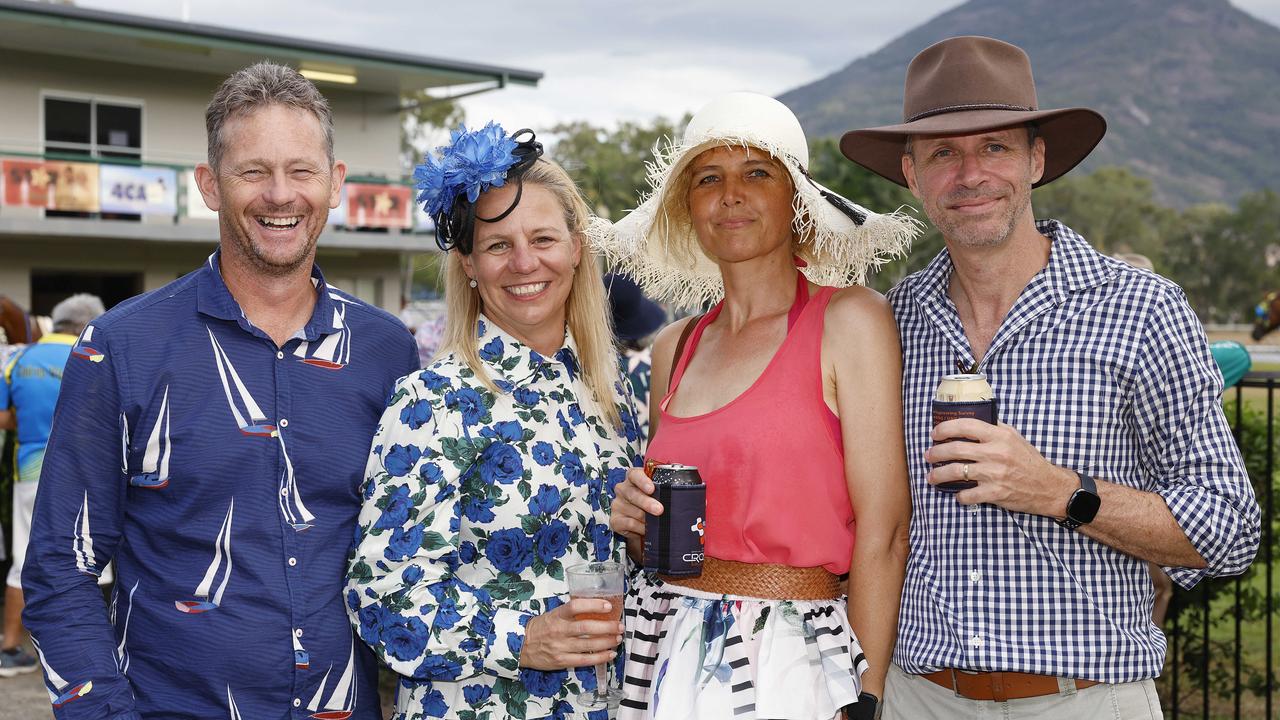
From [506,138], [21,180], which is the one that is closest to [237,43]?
[21,180]

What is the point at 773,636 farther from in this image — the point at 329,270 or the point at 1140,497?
the point at 329,270

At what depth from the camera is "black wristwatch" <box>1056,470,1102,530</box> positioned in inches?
99.5

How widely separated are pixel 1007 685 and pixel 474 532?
140cm

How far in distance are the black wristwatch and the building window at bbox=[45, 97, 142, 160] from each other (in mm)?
20614

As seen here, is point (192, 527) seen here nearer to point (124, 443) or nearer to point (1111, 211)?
point (124, 443)

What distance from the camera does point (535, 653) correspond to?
275 centimetres

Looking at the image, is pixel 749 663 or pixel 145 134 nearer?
pixel 749 663

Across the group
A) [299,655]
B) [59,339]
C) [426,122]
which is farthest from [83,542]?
[426,122]

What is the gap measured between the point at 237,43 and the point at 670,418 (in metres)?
19.1

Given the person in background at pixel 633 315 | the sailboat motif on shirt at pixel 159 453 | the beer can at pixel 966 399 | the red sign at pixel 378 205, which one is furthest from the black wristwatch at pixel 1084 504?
the red sign at pixel 378 205

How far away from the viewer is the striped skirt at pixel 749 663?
105 inches

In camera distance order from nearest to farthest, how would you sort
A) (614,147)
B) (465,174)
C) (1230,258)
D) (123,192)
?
(465,174)
(123,192)
(614,147)
(1230,258)

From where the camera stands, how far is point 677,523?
103 inches

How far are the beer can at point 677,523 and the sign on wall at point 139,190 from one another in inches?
759
